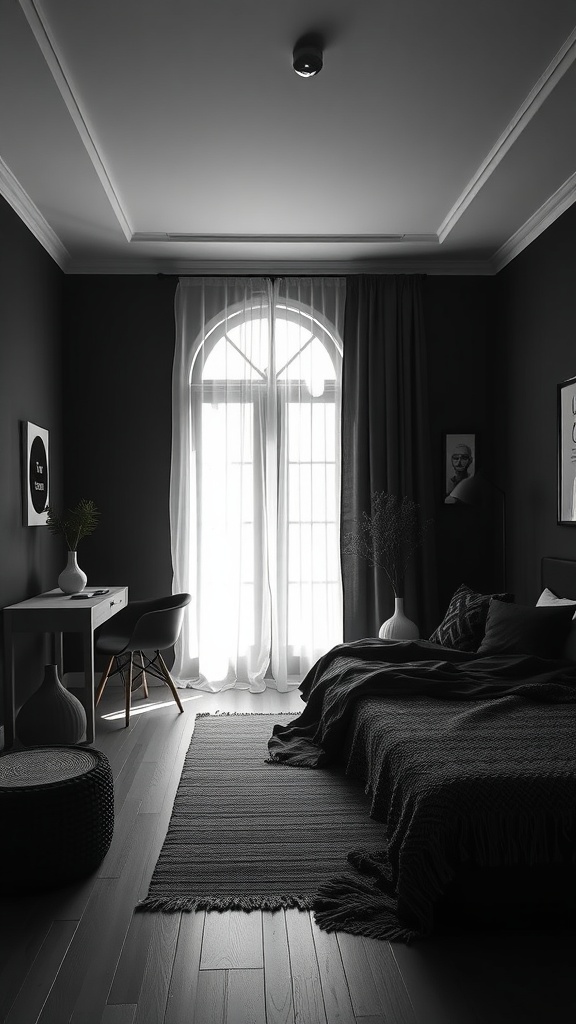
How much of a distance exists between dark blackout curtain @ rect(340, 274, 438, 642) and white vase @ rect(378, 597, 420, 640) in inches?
9.4

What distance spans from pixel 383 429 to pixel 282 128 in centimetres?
230

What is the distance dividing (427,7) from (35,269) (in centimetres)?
287

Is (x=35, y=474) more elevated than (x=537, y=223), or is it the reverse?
(x=537, y=223)

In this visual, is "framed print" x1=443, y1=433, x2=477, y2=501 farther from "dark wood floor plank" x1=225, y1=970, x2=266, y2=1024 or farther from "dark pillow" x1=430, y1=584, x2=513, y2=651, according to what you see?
"dark wood floor plank" x1=225, y1=970, x2=266, y2=1024

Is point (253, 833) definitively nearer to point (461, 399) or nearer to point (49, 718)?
point (49, 718)

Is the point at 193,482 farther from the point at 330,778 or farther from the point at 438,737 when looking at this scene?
the point at 438,737

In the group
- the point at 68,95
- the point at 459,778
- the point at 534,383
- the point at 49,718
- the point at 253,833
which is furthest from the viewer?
the point at 534,383

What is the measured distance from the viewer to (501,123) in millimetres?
3729

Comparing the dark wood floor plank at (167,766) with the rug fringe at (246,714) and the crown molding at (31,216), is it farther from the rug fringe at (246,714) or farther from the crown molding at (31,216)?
the crown molding at (31,216)

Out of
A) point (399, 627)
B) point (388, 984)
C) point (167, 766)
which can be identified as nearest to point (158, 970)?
point (388, 984)

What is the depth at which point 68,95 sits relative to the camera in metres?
3.40

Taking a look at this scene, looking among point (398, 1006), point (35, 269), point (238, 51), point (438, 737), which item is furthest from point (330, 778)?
point (35, 269)

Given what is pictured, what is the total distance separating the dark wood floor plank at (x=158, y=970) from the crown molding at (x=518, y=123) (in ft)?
11.1

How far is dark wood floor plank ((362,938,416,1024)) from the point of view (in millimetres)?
1888
